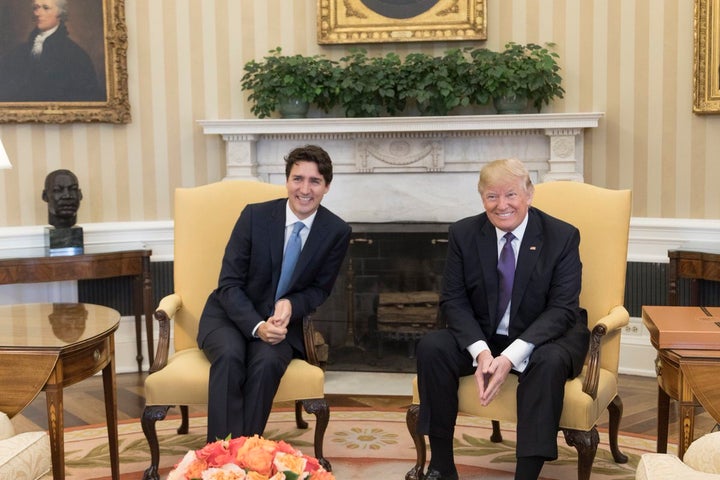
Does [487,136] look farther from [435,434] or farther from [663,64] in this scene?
[435,434]

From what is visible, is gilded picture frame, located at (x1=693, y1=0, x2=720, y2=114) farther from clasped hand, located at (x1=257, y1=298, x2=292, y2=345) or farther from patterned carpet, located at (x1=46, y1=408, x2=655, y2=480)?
clasped hand, located at (x1=257, y1=298, x2=292, y2=345)

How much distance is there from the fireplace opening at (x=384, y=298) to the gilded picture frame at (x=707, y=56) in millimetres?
1707

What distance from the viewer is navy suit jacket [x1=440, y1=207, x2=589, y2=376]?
130 inches

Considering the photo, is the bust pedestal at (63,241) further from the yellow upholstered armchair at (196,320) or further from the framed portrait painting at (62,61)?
the yellow upholstered armchair at (196,320)

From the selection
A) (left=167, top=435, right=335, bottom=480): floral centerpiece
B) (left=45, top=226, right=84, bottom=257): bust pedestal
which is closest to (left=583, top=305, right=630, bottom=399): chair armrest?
(left=167, top=435, right=335, bottom=480): floral centerpiece

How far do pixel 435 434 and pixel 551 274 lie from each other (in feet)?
2.46

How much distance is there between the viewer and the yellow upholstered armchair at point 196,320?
11.3 ft

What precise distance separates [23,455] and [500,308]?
178cm

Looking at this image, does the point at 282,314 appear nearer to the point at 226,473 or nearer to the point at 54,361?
the point at 54,361

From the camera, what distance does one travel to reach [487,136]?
547cm

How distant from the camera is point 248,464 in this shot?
1.92 metres

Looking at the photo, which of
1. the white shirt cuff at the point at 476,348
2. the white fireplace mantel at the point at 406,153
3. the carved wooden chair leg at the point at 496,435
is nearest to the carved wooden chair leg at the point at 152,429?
the white shirt cuff at the point at 476,348

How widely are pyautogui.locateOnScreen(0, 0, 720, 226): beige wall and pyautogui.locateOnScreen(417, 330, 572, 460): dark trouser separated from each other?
2.54m

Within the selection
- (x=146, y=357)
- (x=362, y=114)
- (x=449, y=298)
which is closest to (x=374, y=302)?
(x=362, y=114)
